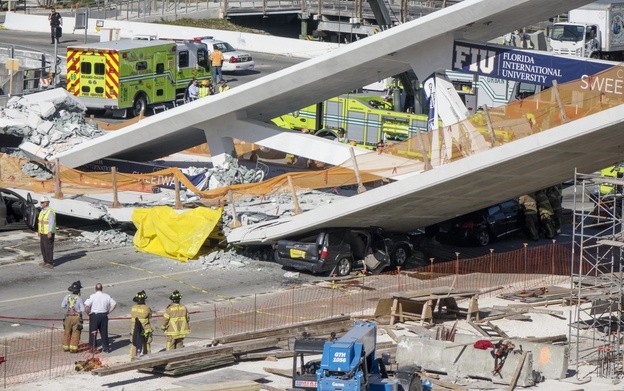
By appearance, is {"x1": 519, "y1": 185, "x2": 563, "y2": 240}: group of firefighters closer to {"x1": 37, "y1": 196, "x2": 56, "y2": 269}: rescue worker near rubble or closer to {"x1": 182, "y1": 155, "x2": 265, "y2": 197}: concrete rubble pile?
{"x1": 182, "y1": 155, "x2": 265, "y2": 197}: concrete rubble pile

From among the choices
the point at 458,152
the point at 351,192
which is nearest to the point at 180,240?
the point at 351,192

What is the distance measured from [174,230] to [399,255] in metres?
5.28

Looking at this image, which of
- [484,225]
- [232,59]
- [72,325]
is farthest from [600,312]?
[232,59]

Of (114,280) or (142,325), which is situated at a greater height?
(142,325)

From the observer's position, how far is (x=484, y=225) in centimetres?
3466

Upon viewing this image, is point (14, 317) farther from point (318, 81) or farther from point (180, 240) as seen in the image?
point (318, 81)

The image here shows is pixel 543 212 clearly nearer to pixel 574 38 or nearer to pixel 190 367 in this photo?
pixel 190 367

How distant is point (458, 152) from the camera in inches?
1169

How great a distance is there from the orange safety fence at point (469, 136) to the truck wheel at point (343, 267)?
1766 millimetres

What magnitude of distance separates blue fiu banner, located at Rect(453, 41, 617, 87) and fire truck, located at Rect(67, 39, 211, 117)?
17758mm

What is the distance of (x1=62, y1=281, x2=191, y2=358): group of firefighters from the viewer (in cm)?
2380

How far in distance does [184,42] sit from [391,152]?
22521mm

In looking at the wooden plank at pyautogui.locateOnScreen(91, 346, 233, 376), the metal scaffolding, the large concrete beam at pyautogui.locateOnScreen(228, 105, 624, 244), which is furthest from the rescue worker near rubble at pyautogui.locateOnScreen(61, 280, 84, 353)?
the metal scaffolding

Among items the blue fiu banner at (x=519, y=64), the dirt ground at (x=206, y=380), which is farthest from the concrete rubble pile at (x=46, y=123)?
the dirt ground at (x=206, y=380)
